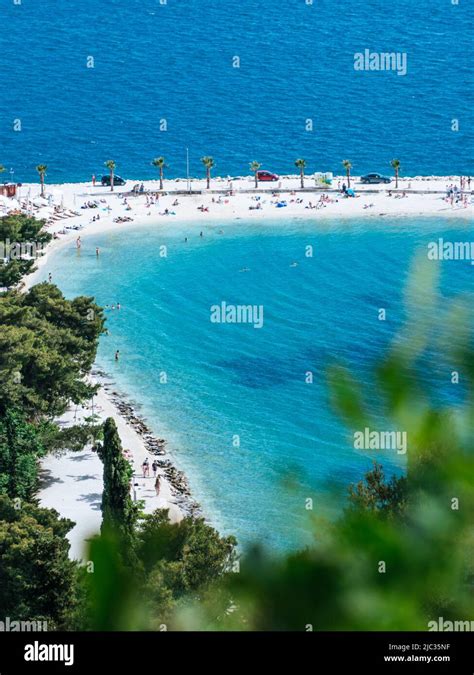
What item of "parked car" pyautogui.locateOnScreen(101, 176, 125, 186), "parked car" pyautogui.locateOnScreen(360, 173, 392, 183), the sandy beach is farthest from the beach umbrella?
"parked car" pyautogui.locateOnScreen(360, 173, 392, 183)

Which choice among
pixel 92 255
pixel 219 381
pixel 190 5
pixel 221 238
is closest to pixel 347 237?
pixel 221 238

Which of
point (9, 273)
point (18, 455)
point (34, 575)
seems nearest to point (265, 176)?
point (9, 273)

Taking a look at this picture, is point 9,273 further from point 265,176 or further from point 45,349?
point 265,176

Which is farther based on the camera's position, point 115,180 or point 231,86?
point 231,86

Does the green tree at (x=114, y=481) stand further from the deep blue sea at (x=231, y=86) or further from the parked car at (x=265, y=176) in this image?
the deep blue sea at (x=231, y=86)

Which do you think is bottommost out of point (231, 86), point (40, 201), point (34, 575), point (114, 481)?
point (34, 575)

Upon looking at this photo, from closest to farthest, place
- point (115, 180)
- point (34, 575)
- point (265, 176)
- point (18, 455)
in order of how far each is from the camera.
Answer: point (34, 575), point (18, 455), point (115, 180), point (265, 176)
